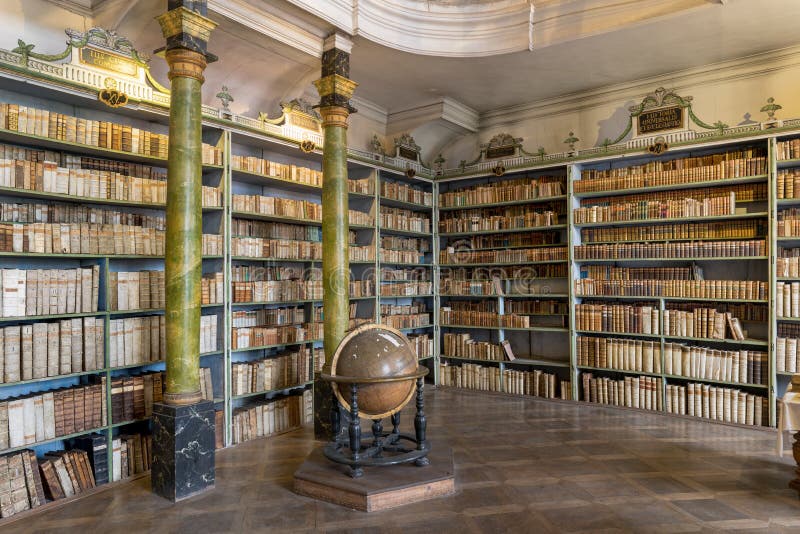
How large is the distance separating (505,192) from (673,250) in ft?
7.99

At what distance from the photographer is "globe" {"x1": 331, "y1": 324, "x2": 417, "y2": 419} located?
415cm

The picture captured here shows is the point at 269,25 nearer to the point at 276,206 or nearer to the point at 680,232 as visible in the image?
the point at 276,206

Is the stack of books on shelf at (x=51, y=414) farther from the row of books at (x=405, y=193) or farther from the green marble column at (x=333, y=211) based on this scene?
the row of books at (x=405, y=193)

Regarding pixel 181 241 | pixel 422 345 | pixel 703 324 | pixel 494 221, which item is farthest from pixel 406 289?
pixel 181 241

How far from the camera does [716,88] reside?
21.6ft

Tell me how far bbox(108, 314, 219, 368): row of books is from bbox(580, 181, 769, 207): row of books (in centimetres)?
564

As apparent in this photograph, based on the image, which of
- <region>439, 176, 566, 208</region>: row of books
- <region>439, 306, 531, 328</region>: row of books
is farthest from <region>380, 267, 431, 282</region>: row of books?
<region>439, 176, 566, 208</region>: row of books

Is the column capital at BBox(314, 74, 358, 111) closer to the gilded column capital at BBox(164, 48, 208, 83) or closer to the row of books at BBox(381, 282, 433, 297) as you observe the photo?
the gilded column capital at BBox(164, 48, 208, 83)

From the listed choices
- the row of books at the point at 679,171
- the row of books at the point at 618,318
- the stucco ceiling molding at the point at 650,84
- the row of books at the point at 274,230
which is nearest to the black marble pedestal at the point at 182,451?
the row of books at the point at 274,230

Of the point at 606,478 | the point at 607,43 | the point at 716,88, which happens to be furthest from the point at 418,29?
the point at 606,478

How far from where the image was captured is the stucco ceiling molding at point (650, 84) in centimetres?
621

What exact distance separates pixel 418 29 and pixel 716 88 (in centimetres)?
388

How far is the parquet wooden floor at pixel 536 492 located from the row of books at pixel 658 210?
2.51 m

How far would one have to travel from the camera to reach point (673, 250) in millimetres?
6438
